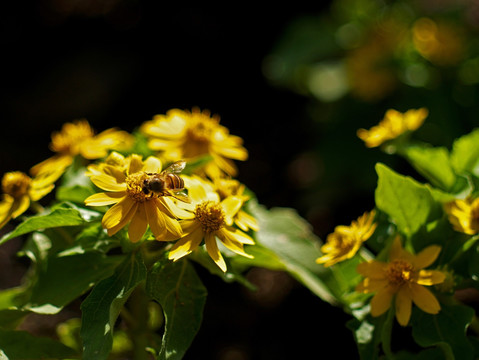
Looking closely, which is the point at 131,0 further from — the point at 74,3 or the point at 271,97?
the point at 271,97

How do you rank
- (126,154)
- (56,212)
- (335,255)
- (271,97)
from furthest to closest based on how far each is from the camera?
(271,97) < (126,154) < (335,255) < (56,212)

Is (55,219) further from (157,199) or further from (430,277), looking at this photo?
(430,277)

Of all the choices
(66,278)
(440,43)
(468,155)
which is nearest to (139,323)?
(66,278)

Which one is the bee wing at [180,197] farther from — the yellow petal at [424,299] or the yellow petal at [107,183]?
the yellow petal at [424,299]

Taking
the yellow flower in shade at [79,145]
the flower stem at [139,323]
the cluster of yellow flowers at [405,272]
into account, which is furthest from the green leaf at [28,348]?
the cluster of yellow flowers at [405,272]

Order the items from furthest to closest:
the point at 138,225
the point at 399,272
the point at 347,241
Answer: the point at 347,241
the point at 399,272
the point at 138,225

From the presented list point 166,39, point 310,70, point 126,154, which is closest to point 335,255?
point 126,154

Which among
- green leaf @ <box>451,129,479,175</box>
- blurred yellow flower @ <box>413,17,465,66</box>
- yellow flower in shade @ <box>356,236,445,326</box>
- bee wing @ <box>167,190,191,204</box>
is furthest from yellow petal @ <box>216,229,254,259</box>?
blurred yellow flower @ <box>413,17,465,66</box>
